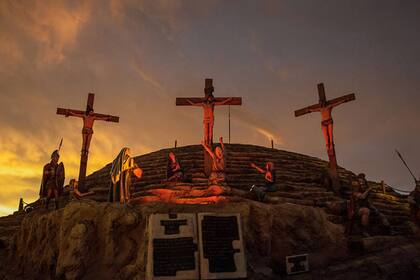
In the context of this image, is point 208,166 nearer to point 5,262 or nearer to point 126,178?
point 126,178

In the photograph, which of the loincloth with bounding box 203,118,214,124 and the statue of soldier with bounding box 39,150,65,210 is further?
the loincloth with bounding box 203,118,214,124

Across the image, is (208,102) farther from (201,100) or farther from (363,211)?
(363,211)

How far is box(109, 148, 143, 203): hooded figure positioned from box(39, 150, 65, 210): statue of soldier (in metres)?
2.64

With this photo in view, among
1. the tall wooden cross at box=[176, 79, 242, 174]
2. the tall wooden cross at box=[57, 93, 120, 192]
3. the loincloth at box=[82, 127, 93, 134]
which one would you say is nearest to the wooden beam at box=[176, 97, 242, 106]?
the tall wooden cross at box=[176, 79, 242, 174]

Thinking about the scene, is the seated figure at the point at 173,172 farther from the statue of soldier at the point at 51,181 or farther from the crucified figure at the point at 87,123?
the crucified figure at the point at 87,123

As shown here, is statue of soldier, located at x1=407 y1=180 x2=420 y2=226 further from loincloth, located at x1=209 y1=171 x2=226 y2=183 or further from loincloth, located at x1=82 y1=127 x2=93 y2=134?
loincloth, located at x1=82 y1=127 x2=93 y2=134

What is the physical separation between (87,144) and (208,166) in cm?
670

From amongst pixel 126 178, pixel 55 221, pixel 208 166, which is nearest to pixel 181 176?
pixel 208 166

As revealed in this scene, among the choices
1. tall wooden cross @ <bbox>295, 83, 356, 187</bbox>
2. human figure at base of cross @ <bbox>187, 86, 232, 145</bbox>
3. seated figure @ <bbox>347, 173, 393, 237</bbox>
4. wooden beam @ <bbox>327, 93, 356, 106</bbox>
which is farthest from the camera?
tall wooden cross @ <bbox>295, 83, 356, 187</bbox>

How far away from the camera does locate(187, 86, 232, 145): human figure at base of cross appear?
14000mm

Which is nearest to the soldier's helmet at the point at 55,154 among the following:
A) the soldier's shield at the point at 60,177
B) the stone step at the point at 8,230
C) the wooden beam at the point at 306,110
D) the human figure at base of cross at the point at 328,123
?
the soldier's shield at the point at 60,177

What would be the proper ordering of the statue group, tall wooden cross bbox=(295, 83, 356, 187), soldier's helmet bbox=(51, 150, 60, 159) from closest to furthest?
1. the statue group
2. soldier's helmet bbox=(51, 150, 60, 159)
3. tall wooden cross bbox=(295, 83, 356, 187)

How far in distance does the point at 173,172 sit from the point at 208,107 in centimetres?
352

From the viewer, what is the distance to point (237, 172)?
1655cm
